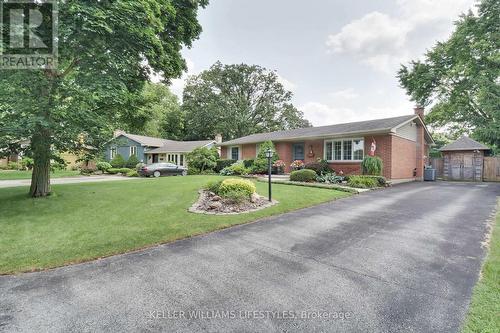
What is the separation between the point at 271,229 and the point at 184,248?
7.16ft

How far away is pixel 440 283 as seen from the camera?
332 cm

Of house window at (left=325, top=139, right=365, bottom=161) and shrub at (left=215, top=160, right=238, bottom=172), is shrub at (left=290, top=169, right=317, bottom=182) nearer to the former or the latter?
house window at (left=325, top=139, right=365, bottom=161)

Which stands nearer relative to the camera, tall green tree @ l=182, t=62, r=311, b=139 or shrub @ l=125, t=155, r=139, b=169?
shrub @ l=125, t=155, r=139, b=169

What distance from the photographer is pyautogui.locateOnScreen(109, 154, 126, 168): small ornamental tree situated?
3039cm

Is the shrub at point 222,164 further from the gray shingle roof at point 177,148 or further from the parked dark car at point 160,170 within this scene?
the gray shingle roof at point 177,148

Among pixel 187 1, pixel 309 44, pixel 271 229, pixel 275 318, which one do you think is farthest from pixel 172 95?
pixel 275 318

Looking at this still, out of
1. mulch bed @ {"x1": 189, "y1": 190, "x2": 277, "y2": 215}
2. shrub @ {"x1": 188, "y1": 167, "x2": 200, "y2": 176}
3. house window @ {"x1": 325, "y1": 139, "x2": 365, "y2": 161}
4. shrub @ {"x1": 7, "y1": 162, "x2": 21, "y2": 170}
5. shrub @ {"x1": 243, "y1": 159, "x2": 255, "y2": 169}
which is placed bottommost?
mulch bed @ {"x1": 189, "y1": 190, "x2": 277, "y2": 215}

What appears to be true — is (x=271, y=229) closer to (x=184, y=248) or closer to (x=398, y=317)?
(x=184, y=248)

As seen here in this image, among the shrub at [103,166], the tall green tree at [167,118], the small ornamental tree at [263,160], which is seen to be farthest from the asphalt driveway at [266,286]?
the tall green tree at [167,118]

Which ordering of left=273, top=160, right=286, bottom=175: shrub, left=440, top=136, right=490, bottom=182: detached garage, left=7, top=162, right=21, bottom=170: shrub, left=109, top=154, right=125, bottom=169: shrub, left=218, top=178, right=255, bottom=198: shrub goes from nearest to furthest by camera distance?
left=218, top=178, right=255, bottom=198: shrub, left=440, top=136, right=490, bottom=182: detached garage, left=273, top=160, right=286, bottom=175: shrub, left=7, top=162, right=21, bottom=170: shrub, left=109, top=154, right=125, bottom=169: shrub

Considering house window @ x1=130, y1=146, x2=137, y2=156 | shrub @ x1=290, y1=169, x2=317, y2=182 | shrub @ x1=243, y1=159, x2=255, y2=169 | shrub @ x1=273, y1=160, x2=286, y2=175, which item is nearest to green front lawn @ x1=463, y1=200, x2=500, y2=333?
shrub @ x1=290, y1=169, x2=317, y2=182

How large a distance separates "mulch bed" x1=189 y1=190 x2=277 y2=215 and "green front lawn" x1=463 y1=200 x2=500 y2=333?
5429 millimetres

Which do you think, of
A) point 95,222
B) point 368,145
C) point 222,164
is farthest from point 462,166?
point 95,222

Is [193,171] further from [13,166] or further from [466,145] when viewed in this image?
[466,145]
